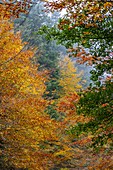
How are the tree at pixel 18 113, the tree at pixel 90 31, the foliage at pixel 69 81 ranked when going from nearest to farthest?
the tree at pixel 90 31 < the tree at pixel 18 113 < the foliage at pixel 69 81

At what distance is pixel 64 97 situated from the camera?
13.7m

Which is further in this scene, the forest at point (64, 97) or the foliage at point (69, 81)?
the foliage at point (69, 81)

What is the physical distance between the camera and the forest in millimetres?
5746

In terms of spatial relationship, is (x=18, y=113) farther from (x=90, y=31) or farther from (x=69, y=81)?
(x=69, y=81)

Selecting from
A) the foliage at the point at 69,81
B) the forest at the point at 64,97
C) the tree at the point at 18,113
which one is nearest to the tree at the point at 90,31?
the forest at the point at 64,97

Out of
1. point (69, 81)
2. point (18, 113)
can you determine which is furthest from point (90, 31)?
point (69, 81)

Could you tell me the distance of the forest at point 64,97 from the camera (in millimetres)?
5746

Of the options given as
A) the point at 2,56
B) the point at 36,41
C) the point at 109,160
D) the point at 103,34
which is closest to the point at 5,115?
the point at 2,56

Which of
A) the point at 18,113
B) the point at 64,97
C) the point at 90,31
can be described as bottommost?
the point at 64,97

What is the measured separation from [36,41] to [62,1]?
26.2 metres

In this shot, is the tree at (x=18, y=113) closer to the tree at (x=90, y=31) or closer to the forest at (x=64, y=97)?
the forest at (x=64, y=97)

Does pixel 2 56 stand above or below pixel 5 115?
above

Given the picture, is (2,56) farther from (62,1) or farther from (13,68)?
(62,1)

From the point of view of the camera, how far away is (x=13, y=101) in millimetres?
10938
